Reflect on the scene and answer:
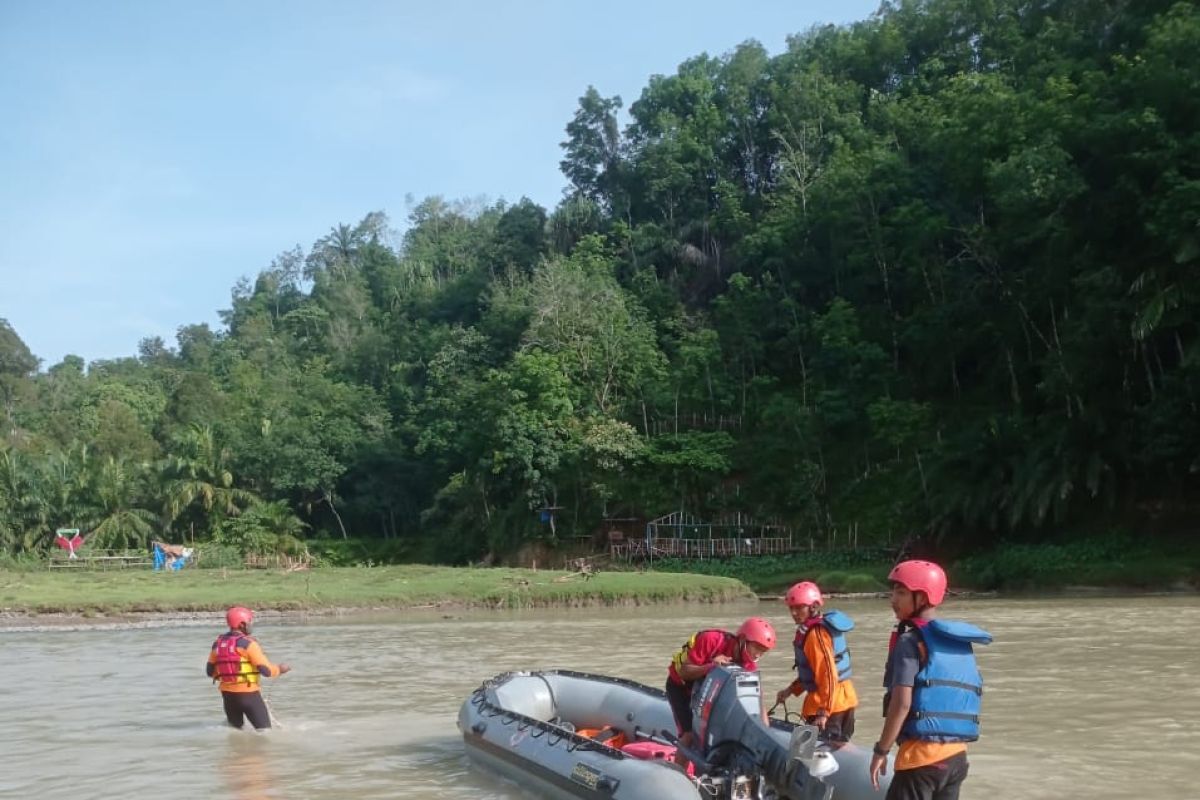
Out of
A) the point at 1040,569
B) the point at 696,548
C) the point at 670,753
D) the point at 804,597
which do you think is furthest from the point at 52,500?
the point at 804,597

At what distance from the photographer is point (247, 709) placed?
11180 mm

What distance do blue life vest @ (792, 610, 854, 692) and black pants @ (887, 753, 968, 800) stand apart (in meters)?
1.96

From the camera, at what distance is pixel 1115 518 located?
30344 millimetres

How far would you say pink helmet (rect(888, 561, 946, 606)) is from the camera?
4.85 meters

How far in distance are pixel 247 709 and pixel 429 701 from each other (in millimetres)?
3038

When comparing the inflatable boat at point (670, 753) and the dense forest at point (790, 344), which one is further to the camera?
the dense forest at point (790, 344)

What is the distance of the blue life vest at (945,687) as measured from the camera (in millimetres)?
4820

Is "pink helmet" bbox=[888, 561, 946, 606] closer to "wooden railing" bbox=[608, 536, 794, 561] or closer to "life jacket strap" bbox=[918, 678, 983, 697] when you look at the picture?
"life jacket strap" bbox=[918, 678, 983, 697]

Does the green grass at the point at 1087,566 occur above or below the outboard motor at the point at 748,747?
below

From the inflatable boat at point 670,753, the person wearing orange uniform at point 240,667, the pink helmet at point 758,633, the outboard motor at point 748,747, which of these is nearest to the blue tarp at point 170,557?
the person wearing orange uniform at point 240,667

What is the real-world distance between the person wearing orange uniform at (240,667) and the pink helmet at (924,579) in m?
7.25

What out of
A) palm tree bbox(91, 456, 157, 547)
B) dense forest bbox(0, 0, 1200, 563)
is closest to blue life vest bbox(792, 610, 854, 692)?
dense forest bbox(0, 0, 1200, 563)

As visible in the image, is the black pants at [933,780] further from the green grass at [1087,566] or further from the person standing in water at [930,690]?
the green grass at [1087,566]

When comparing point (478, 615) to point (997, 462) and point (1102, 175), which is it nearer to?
point (997, 462)
